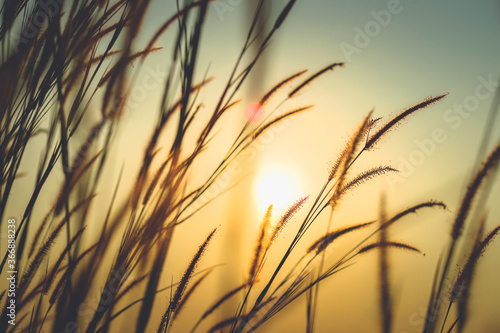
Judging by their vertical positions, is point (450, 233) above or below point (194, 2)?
below

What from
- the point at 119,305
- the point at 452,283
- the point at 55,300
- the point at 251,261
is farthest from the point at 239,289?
the point at 452,283

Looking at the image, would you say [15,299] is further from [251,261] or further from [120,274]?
[251,261]

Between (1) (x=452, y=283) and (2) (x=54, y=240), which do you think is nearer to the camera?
(2) (x=54, y=240)

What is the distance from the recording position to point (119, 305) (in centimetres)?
76

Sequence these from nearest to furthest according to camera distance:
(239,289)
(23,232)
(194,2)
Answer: (194,2) < (23,232) < (239,289)

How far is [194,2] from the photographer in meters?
0.56

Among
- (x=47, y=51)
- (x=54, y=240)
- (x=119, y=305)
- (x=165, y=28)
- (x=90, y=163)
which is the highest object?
(x=165, y=28)

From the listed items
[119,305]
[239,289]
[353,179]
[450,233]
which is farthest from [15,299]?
[450,233]

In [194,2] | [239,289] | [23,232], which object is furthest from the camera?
[239,289]

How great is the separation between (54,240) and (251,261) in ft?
1.67

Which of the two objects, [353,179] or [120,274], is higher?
[353,179]

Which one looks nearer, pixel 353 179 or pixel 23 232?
pixel 23 232

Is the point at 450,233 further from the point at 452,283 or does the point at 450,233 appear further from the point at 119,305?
the point at 119,305

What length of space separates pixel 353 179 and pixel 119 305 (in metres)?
0.74
